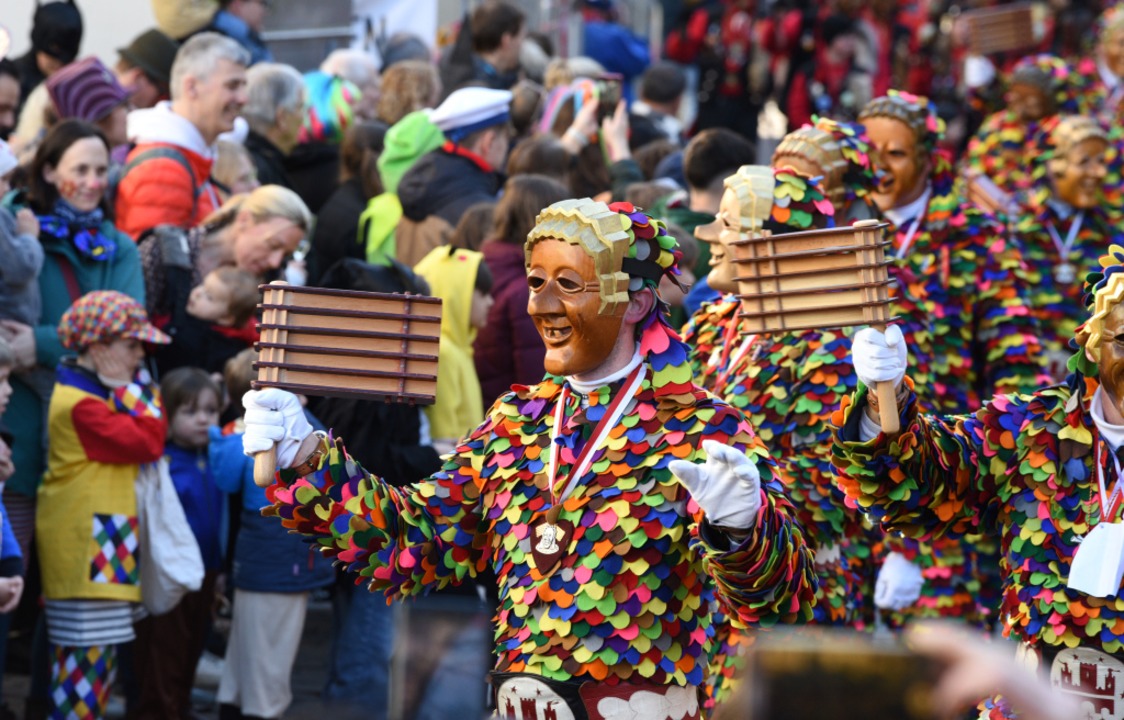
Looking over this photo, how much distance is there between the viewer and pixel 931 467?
496cm

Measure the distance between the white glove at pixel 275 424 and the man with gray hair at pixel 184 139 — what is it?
3.86 meters

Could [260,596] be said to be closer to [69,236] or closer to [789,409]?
[69,236]

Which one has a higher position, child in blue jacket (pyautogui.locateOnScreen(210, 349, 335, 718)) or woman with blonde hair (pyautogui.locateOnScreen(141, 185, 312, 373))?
woman with blonde hair (pyautogui.locateOnScreen(141, 185, 312, 373))

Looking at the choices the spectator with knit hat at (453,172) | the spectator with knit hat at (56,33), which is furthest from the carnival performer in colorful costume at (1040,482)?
the spectator with knit hat at (56,33)

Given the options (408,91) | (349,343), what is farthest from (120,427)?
(408,91)

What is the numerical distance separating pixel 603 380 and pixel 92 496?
9.68 feet

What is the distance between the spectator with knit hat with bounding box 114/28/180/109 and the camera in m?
10.1

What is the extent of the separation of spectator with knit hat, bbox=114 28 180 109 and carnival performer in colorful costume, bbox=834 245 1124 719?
6.10m

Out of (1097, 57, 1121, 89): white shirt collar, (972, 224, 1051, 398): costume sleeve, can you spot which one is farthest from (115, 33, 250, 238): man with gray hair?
(1097, 57, 1121, 89): white shirt collar

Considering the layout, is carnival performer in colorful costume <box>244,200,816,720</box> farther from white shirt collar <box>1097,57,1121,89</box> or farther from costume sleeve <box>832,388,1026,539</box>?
white shirt collar <box>1097,57,1121,89</box>

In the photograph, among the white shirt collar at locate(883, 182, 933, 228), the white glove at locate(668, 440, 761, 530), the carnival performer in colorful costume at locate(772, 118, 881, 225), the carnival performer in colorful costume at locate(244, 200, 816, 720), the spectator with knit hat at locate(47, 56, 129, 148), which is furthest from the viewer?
the spectator with knit hat at locate(47, 56, 129, 148)

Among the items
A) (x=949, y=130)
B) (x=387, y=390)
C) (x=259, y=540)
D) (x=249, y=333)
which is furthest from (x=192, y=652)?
(x=949, y=130)

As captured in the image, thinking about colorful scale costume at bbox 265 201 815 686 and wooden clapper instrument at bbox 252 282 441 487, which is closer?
colorful scale costume at bbox 265 201 815 686

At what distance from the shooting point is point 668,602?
4.78 m
